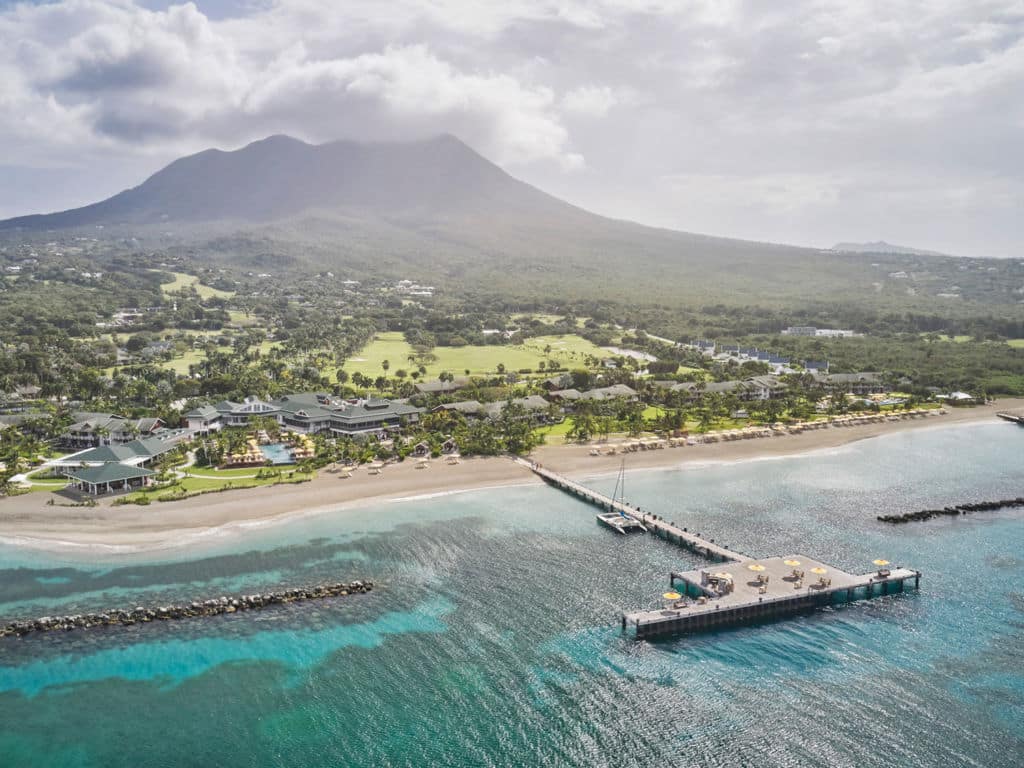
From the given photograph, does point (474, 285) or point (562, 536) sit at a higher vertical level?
point (474, 285)

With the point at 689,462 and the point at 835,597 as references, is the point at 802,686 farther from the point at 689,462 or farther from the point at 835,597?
the point at 689,462

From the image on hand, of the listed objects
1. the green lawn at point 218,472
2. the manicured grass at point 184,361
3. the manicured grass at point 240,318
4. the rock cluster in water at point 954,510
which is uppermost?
the manicured grass at point 240,318

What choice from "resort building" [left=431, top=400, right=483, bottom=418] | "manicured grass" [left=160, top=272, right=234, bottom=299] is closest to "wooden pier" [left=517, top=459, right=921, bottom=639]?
"resort building" [left=431, top=400, right=483, bottom=418]

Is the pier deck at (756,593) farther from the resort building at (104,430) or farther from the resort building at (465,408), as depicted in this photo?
the resort building at (104,430)

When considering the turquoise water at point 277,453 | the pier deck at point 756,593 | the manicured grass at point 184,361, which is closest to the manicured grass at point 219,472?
the turquoise water at point 277,453

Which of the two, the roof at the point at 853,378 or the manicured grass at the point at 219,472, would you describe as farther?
the roof at the point at 853,378

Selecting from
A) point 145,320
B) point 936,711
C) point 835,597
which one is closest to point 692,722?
point 936,711

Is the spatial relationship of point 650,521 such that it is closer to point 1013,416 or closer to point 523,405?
point 523,405
